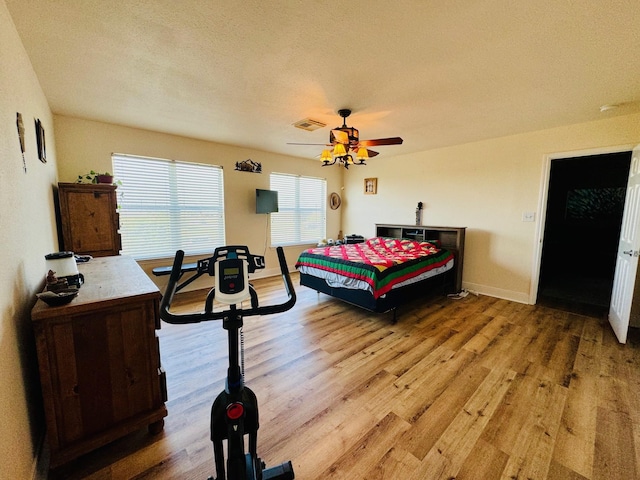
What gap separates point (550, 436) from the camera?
5.04ft

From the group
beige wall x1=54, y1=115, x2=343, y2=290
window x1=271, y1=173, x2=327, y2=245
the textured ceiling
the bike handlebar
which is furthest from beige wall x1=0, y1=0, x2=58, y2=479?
window x1=271, y1=173, x2=327, y2=245

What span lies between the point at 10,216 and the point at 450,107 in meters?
3.47

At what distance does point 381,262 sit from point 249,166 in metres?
2.99

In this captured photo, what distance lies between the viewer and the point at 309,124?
10.5ft

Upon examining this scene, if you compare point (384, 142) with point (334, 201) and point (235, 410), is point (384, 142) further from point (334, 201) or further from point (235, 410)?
point (334, 201)

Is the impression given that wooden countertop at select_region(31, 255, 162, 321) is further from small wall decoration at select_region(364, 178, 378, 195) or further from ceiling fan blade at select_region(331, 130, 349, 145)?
small wall decoration at select_region(364, 178, 378, 195)

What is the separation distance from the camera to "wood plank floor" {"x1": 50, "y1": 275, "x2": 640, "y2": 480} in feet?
→ 4.47

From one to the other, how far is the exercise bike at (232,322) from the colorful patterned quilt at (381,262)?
193 centimetres

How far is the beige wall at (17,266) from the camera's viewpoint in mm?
1012

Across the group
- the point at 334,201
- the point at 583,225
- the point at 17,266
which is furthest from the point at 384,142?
the point at 583,225

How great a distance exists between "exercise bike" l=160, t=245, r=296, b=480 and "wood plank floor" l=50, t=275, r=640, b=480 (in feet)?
1.51

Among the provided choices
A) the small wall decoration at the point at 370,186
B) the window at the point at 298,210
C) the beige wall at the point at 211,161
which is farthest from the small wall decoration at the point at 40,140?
the small wall decoration at the point at 370,186

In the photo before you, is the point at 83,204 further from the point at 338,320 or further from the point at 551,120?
the point at 551,120

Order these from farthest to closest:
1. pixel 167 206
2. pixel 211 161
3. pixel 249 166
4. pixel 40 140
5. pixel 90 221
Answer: pixel 249 166 < pixel 211 161 < pixel 167 206 < pixel 90 221 < pixel 40 140
